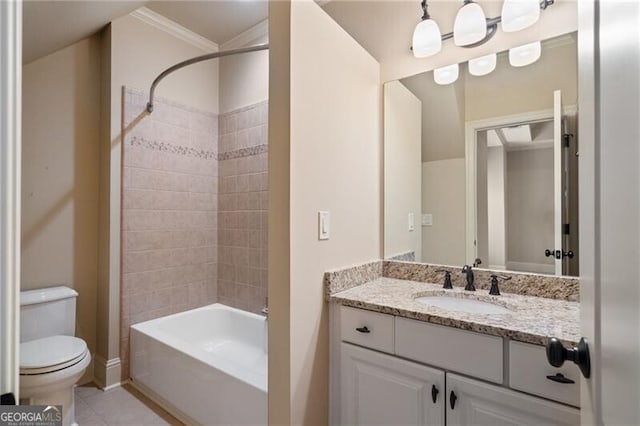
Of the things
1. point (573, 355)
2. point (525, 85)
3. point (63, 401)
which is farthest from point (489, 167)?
point (63, 401)

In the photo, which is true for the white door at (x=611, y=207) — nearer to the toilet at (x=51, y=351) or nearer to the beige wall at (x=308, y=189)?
the beige wall at (x=308, y=189)

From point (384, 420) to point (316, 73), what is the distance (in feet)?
5.01

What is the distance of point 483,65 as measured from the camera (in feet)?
5.48

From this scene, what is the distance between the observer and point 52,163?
2250 mm

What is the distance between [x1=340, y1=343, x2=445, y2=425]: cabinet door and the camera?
125 centimetres

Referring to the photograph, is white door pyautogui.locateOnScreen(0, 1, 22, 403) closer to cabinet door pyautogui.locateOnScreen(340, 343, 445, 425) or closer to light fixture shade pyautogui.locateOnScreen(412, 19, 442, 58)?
cabinet door pyautogui.locateOnScreen(340, 343, 445, 425)

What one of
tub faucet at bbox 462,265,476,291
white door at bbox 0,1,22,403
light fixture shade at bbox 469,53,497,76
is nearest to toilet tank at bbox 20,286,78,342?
white door at bbox 0,1,22,403

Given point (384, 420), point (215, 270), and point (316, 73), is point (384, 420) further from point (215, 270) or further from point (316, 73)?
point (215, 270)

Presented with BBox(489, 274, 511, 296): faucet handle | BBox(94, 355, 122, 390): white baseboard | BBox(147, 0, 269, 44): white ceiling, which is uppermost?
BBox(147, 0, 269, 44): white ceiling

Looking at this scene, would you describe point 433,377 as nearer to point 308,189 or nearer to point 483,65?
point 308,189

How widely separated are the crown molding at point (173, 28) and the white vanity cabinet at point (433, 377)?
8.72ft

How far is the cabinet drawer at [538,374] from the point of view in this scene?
100cm

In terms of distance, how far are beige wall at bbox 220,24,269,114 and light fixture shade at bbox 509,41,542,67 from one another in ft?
5.74

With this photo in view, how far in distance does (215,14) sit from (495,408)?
10.0 ft
